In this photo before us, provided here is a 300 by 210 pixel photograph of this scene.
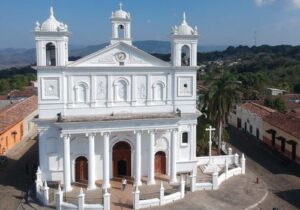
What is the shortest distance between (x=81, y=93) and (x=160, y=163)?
838cm

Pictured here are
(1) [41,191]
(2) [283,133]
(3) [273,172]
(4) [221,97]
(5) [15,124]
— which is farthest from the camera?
(5) [15,124]

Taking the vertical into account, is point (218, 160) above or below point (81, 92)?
below

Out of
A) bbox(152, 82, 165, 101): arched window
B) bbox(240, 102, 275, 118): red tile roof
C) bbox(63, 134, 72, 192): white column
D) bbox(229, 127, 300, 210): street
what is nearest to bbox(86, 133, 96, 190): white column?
bbox(63, 134, 72, 192): white column

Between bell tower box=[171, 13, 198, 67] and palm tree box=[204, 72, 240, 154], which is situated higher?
bell tower box=[171, 13, 198, 67]

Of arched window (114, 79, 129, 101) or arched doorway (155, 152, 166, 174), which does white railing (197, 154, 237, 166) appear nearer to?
arched doorway (155, 152, 166, 174)

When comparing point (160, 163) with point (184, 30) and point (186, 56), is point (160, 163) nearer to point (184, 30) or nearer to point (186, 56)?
point (186, 56)

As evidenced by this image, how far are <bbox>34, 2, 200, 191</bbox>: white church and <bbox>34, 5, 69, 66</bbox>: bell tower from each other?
67 mm

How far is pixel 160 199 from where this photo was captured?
85.3 feet

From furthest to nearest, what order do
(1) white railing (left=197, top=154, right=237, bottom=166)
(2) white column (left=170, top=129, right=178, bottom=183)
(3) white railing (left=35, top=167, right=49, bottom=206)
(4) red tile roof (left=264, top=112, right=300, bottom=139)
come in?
(4) red tile roof (left=264, top=112, right=300, bottom=139) → (1) white railing (left=197, top=154, right=237, bottom=166) → (2) white column (left=170, top=129, right=178, bottom=183) → (3) white railing (left=35, top=167, right=49, bottom=206)

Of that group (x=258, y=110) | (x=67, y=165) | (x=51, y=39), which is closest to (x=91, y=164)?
(x=67, y=165)

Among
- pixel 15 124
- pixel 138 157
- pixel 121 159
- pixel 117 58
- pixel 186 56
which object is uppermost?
pixel 186 56

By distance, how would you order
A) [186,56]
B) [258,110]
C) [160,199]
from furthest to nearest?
[258,110] → [186,56] → [160,199]

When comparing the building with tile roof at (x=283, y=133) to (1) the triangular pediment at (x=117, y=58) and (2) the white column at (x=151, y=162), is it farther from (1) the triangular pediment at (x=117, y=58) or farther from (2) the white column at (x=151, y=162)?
(1) the triangular pediment at (x=117, y=58)

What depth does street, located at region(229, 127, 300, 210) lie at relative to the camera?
26984 millimetres
